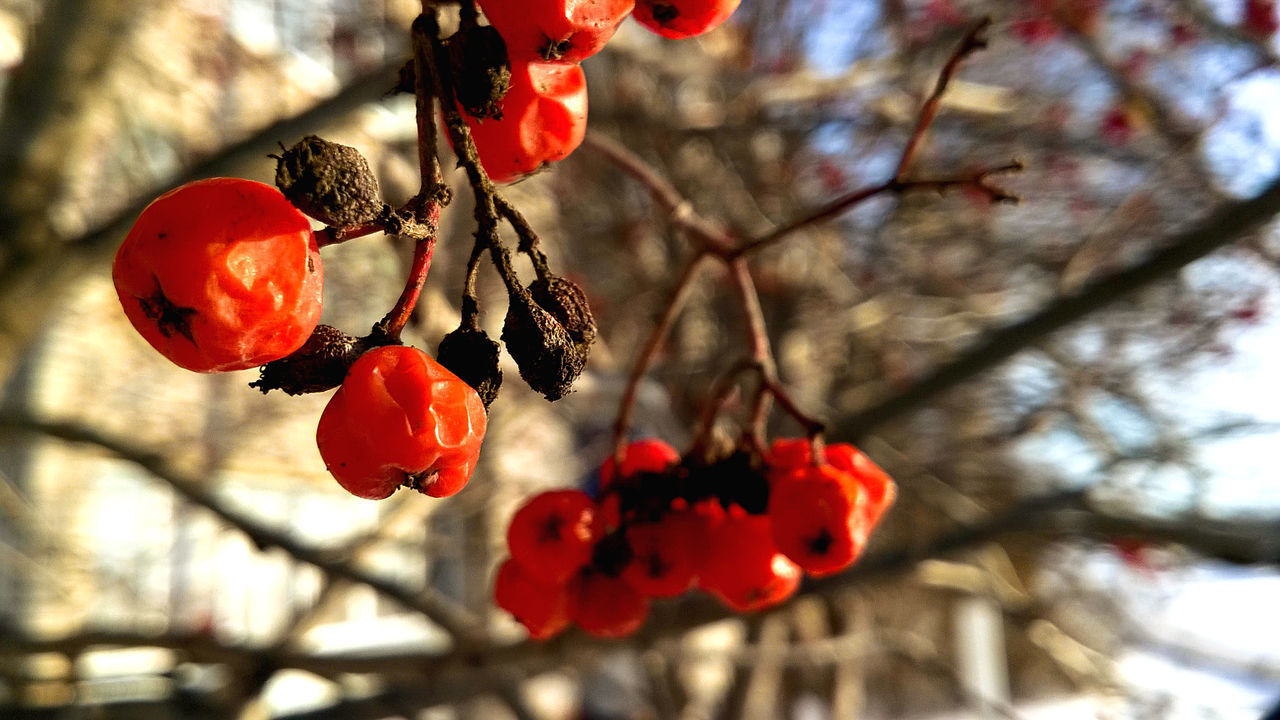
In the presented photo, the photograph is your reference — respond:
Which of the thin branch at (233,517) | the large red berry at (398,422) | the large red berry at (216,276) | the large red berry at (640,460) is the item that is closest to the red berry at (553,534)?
the large red berry at (640,460)

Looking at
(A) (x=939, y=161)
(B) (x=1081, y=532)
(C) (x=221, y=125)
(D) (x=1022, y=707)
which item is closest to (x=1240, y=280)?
(A) (x=939, y=161)

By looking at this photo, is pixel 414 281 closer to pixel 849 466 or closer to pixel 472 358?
pixel 472 358

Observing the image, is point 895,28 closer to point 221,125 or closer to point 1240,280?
point 1240,280

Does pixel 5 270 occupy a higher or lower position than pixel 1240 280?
higher

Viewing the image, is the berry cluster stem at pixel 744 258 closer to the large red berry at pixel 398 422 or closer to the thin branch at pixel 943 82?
the thin branch at pixel 943 82

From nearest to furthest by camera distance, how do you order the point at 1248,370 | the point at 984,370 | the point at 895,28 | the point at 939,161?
the point at 984,370 → the point at 1248,370 → the point at 895,28 → the point at 939,161

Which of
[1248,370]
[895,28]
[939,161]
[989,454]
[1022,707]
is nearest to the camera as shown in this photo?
[1248,370]
